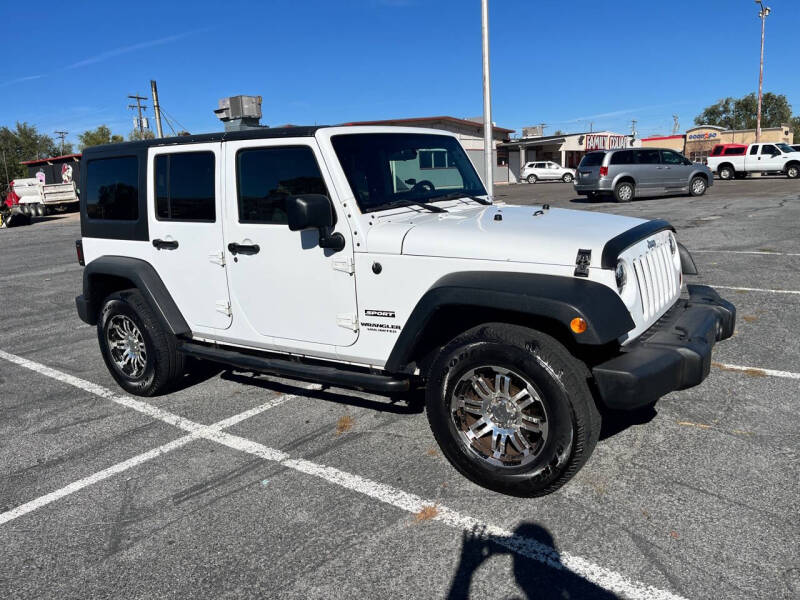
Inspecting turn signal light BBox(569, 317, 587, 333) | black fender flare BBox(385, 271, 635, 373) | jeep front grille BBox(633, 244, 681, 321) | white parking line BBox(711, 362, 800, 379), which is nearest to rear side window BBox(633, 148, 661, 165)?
white parking line BBox(711, 362, 800, 379)

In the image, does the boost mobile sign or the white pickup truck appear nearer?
the white pickup truck

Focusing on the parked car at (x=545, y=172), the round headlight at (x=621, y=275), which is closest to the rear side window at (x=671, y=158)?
the round headlight at (x=621, y=275)

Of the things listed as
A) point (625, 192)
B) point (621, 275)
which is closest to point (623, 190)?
point (625, 192)

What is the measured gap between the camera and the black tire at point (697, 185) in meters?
22.4

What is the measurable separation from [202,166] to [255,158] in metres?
0.53

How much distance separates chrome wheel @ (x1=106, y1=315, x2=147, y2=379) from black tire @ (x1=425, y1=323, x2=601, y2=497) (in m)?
2.74

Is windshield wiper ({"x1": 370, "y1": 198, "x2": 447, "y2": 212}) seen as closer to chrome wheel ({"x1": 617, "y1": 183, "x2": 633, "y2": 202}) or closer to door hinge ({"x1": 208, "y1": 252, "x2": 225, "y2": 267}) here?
door hinge ({"x1": 208, "y1": 252, "x2": 225, "y2": 267})

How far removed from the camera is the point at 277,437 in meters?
4.18

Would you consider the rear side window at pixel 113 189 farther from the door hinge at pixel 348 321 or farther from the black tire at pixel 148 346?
the door hinge at pixel 348 321

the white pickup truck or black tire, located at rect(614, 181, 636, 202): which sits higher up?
the white pickup truck

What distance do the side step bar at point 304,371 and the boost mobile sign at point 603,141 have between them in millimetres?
53259

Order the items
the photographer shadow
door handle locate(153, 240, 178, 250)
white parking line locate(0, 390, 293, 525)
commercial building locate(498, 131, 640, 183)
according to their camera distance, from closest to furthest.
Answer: the photographer shadow < white parking line locate(0, 390, 293, 525) < door handle locate(153, 240, 178, 250) < commercial building locate(498, 131, 640, 183)

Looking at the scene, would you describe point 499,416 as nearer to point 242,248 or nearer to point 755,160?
point 242,248

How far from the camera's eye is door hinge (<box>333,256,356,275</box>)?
373 centimetres
